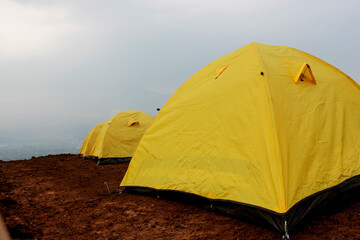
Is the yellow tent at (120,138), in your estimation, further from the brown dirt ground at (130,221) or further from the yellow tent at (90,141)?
the brown dirt ground at (130,221)

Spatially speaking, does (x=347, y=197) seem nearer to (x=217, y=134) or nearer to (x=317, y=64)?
(x=217, y=134)

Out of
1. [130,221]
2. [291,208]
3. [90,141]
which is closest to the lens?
[291,208]

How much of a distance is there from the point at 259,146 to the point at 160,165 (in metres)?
2.28

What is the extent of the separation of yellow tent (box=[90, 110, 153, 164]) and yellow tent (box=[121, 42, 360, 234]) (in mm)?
7778

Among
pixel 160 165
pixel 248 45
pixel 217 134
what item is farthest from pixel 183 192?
pixel 248 45

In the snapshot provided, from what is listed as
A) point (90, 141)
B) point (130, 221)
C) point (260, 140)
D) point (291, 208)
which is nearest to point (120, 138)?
point (90, 141)

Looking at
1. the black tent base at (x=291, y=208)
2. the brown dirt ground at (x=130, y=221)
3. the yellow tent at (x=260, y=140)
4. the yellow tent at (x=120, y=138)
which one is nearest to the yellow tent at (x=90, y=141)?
the yellow tent at (x=120, y=138)

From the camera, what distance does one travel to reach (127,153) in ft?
43.7

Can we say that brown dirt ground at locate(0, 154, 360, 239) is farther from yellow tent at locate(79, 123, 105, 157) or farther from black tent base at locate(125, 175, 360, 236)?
yellow tent at locate(79, 123, 105, 157)

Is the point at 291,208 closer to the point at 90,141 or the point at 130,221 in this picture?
the point at 130,221

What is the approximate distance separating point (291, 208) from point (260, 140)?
117 cm

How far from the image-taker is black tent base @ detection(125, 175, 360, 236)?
340 cm

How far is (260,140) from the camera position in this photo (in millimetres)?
4000

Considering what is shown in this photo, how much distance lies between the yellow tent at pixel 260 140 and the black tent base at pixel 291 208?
19 mm
